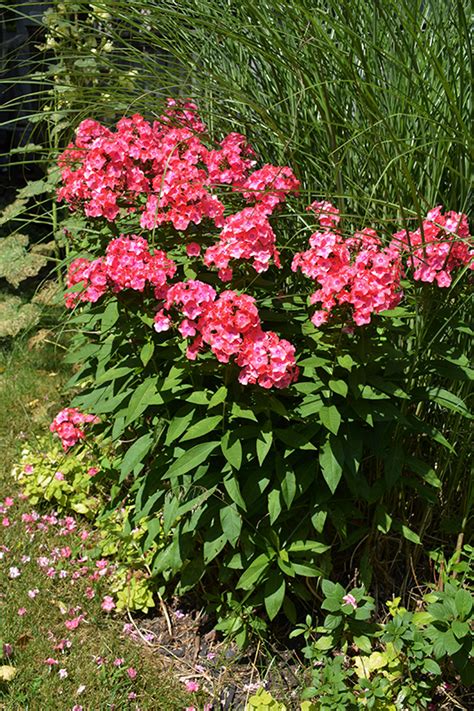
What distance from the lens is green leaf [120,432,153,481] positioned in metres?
2.54

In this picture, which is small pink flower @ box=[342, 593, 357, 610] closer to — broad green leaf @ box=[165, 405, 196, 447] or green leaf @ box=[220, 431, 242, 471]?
green leaf @ box=[220, 431, 242, 471]

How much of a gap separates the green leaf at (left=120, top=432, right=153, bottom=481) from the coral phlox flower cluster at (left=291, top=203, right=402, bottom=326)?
2.21 feet

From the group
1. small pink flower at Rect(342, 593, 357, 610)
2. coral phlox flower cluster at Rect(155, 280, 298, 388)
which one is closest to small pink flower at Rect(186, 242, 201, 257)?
coral phlox flower cluster at Rect(155, 280, 298, 388)

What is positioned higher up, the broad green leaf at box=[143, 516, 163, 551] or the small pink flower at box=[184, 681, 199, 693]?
the broad green leaf at box=[143, 516, 163, 551]

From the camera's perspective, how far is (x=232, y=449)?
225 centimetres

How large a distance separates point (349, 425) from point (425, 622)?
58 centimetres

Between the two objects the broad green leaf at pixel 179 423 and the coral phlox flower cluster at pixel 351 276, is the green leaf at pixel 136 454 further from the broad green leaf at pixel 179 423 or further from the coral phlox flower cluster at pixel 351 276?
the coral phlox flower cluster at pixel 351 276

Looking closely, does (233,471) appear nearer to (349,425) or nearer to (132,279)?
(349,425)

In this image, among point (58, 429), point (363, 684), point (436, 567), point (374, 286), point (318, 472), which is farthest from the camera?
point (58, 429)

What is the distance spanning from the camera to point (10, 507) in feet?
11.4

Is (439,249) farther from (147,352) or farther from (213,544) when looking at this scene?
(213,544)

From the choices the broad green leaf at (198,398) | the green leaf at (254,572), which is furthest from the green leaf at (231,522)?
the broad green leaf at (198,398)

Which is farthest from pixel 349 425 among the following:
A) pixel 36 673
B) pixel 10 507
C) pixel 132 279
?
pixel 10 507

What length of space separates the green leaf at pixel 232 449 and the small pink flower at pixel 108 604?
0.90 meters
